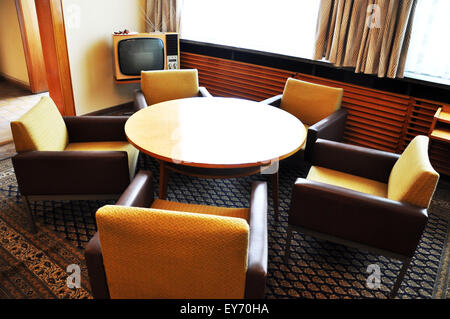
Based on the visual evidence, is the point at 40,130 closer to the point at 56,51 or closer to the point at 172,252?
the point at 172,252

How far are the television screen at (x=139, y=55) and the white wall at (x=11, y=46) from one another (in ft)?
5.25

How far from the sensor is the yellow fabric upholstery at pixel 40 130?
172cm

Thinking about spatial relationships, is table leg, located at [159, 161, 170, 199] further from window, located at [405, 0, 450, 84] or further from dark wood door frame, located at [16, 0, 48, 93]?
dark wood door frame, located at [16, 0, 48, 93]

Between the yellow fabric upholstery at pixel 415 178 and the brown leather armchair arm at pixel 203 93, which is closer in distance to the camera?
the yellow fabric upholstery at pixel 415 178

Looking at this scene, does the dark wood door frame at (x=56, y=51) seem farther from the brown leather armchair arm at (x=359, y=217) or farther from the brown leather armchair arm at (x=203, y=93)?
the brown leather armchair arm at (x=359, y=217)

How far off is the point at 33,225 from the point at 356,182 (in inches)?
71.4

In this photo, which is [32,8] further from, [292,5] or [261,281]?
[261,281]

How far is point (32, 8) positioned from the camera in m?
3.85

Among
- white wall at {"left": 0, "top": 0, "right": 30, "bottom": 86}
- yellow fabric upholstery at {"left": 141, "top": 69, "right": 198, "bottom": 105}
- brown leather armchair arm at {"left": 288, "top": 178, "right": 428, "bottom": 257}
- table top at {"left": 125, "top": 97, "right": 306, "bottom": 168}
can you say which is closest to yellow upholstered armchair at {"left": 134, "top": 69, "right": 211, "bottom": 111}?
yellow fabric upholstery at {"left": 141, "top": 69, "right": 198, "bottom": 105}

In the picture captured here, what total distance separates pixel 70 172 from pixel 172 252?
3.59ft

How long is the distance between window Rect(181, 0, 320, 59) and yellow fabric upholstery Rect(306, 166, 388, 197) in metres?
1.50

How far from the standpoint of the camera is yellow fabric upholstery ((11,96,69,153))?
5.66 ft

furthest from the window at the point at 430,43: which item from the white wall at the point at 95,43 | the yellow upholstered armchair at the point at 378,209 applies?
the white wall at the point at 95,43
